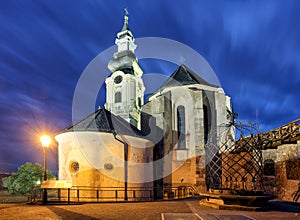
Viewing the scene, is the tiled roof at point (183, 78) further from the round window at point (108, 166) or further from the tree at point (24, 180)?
the tree at point (24, 180)

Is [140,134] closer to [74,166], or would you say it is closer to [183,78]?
[74,166]

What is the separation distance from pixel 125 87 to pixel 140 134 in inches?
492

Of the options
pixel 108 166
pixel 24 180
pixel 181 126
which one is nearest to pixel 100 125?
pixel 108 166

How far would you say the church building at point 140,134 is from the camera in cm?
1650

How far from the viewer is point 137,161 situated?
Result: 1870cm

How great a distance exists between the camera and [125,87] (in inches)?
1351

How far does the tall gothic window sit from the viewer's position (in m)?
25.4

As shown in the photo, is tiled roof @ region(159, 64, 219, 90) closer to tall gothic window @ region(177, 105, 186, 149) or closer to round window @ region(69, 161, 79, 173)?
tall gothic window @ region(177, 105, 186, 149)

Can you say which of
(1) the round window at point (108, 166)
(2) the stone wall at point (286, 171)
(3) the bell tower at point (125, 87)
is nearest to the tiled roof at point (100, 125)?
(1) the round window at point (108, 166)

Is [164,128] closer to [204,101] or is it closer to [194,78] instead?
[204,101]

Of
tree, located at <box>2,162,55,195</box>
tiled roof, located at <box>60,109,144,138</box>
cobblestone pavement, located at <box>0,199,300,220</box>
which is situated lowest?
tree, located at <box>2,162,55,195</box>

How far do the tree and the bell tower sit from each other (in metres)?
11.9

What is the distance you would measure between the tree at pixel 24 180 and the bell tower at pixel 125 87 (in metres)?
11.9

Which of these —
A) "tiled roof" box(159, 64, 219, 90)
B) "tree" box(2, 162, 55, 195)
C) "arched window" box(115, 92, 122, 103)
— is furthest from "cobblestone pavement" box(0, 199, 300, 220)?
"arched window" box(115, 92, 122, 103)
